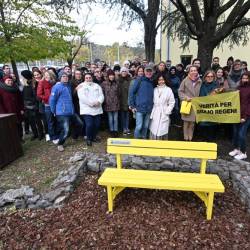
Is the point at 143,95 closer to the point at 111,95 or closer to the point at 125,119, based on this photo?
the point at 111,95

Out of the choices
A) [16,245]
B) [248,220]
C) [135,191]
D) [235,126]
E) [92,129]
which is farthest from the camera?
[92,129]

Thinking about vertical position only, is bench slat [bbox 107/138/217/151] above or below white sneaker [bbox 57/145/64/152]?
above

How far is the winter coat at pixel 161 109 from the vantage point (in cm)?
576

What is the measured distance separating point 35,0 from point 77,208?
10.6 m

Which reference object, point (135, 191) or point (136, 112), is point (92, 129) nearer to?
point (136, 112)

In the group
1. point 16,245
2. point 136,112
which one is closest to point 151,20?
point 136,112

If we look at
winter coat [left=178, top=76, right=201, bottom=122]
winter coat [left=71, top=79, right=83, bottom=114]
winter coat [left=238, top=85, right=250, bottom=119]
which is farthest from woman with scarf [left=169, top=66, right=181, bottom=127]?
winter coat [left=71, top=79, right=83, bottom=114]

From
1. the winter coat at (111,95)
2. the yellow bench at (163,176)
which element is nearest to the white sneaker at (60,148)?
the winter coat at (111,95)

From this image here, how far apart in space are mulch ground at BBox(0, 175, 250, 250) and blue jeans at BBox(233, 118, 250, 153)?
A: 5.31ft

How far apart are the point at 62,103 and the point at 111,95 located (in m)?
1.21

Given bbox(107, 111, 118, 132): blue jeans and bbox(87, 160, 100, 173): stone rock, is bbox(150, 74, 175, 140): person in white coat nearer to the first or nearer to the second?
bbox(107, 111, 118, 132): blue jeans

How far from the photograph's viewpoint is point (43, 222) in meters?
3.85

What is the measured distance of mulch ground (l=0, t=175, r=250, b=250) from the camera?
3385 millimetres

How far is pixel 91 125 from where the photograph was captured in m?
6.40
